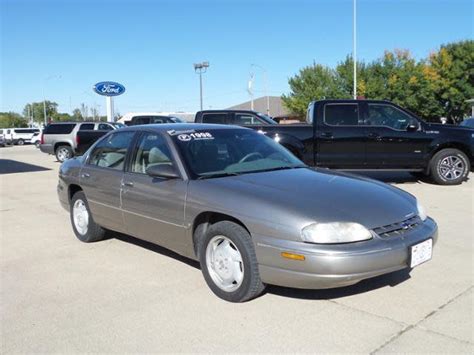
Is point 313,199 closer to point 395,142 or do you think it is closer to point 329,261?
point 329,261

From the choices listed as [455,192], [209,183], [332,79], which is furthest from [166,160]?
[332,79]

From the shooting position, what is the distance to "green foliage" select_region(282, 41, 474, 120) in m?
48.4

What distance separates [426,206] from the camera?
820 cm

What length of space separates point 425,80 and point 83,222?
48576 millimetres

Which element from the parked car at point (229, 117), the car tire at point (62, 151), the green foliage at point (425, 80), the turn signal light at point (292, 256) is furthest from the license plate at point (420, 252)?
the green foliage at point (425, 80)

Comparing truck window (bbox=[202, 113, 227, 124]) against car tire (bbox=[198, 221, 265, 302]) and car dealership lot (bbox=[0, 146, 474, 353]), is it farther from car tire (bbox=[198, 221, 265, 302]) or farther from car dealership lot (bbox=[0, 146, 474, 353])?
car tire (bbox=[198, 221, 265, 302])

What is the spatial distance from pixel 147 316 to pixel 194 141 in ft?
5.87

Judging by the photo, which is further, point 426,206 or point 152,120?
point 152,120

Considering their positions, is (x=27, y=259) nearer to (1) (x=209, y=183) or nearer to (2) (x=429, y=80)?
(1) (x=209, y=183)

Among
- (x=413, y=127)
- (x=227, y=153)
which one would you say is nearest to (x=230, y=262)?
(x=227, y=153)

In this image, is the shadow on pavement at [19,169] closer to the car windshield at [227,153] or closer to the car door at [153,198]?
the car door at [153,198]

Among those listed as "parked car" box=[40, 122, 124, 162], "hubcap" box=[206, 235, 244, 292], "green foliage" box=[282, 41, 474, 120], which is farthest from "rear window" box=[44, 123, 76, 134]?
"green foliage" box=[282, 41, 474, 120]

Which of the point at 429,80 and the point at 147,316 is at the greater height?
the point at 429,80

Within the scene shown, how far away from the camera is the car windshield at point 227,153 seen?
467 cm
